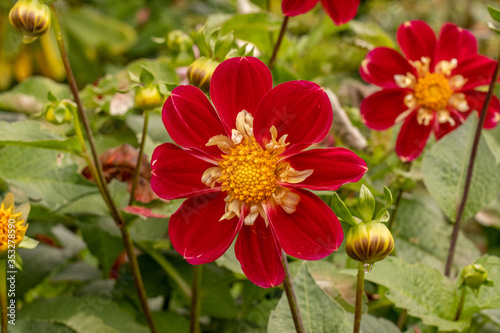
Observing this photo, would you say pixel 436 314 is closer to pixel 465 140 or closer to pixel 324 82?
pixel 465 140

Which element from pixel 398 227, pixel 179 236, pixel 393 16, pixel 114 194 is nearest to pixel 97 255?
pixel 114 194

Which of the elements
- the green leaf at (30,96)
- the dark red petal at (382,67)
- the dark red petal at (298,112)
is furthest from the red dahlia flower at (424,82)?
the green leaf at (30,96)

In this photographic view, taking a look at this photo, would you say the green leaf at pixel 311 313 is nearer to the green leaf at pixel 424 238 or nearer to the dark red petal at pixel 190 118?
the dark red petal at pixel 190 118

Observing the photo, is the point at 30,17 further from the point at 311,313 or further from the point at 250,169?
the point at 311,313

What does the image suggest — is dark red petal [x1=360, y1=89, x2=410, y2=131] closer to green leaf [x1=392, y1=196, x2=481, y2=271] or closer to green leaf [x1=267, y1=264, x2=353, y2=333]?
green leaf [x1=392, y1=196, x2=481, y2=271]

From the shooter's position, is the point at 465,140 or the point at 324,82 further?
the point at 324,82
